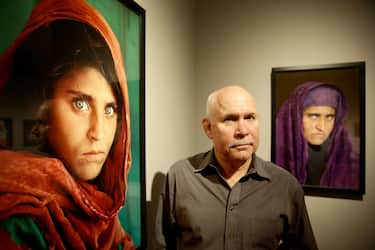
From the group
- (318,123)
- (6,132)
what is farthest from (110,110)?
(318,123)

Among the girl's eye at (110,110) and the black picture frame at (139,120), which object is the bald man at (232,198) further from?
the girl's eye at (110,110)

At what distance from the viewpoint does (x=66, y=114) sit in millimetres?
788

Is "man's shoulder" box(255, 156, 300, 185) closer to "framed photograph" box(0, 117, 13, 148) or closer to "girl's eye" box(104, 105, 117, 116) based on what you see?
"girl's eye" box(104, 105, 117, 116)

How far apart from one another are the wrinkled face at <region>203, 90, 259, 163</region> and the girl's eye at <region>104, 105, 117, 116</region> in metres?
0.47

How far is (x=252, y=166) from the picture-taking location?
1325 millimetres

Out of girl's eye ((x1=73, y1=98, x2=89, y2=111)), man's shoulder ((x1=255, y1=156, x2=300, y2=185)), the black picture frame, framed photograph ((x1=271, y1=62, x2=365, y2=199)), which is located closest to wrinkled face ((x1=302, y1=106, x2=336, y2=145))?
framed photograph ((x1=271, y1=62, x2=365, y2=199))

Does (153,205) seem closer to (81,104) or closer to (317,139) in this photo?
(81,104)

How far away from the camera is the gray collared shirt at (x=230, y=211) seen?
1216 millimetres

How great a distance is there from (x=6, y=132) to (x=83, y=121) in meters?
0.24

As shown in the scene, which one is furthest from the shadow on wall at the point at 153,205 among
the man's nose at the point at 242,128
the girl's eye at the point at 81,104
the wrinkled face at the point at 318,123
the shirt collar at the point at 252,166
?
the wrinkled face at the point at 318,123

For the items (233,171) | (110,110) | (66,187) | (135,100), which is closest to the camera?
(66,187)

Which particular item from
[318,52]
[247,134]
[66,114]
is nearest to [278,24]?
[318,52]

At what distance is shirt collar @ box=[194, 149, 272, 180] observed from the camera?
4.27 ft

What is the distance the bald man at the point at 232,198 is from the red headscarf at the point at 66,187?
0.27 m
